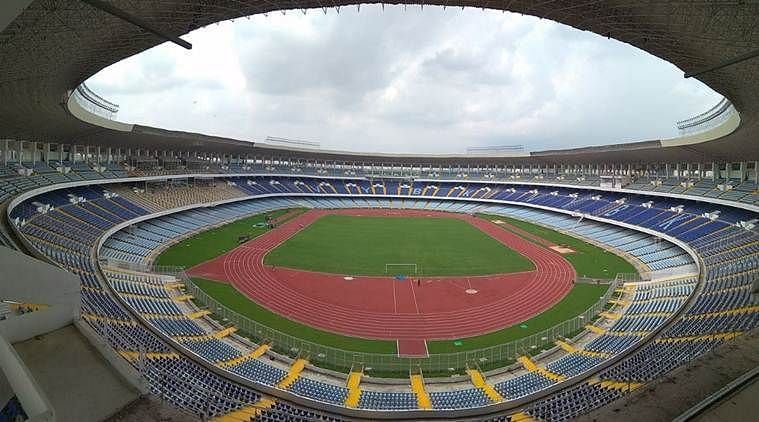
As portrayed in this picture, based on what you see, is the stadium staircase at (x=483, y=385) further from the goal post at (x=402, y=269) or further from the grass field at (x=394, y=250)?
the goal post at (x=402, y=269)

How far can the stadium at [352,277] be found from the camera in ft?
29.6

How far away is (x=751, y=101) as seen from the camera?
17172mm

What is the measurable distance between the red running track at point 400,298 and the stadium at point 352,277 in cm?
18

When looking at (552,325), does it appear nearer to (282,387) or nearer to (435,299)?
(435,299)

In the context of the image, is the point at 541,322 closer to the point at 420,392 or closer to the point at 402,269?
the point at 420,392

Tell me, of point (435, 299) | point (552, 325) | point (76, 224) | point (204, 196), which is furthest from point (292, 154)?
point (552, 325)

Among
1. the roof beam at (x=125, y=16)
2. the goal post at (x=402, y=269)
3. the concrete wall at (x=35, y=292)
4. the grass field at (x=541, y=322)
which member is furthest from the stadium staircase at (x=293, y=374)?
the goal post at (x=402, y=269)

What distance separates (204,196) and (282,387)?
39313 mm

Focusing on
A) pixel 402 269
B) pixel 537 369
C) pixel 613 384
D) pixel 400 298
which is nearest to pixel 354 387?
pixel 537 369

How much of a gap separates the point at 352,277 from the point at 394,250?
9095mm

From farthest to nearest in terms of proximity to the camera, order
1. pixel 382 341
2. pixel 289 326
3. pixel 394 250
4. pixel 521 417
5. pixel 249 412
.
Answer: pixel 394 250
pixel 289 326
pixel 382 341
pixel 521 417
pixel 249 412

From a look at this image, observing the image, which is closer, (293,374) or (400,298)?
(293,374)

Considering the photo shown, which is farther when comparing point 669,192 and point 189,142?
point 189,142

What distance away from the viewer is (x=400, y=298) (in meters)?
24.4
